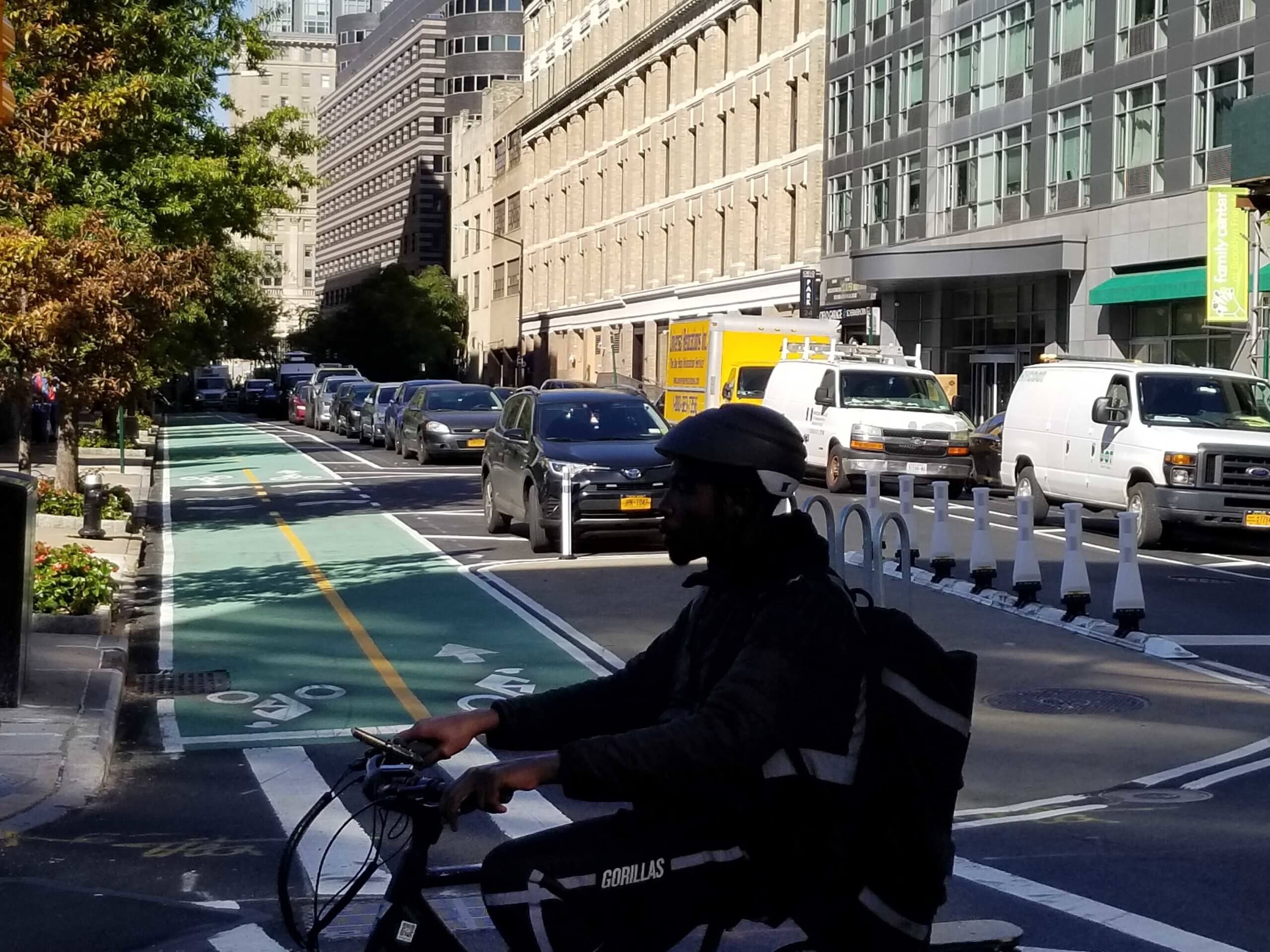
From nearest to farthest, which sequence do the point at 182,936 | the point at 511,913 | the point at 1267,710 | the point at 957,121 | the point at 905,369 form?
the point at 511,913, the point at 182,936, the point at 1267,710, the point at 905,369, the point at 957,121

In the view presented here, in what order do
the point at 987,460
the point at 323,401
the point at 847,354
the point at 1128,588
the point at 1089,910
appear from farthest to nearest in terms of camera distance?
the point at 323,401, the point at 847,354, the point at 987,460, the point at 1128,588, the point at 1089,910

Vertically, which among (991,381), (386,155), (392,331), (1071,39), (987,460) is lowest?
(987,460)

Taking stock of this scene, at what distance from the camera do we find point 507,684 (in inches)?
472

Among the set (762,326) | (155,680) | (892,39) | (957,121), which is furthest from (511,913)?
(892,39)

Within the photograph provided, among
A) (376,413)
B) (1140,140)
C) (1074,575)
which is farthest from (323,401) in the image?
(1074,575)

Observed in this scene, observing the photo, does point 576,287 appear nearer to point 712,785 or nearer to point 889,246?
point 889,246

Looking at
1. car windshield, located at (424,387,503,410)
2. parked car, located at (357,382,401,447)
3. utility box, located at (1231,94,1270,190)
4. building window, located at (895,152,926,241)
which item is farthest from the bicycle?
building window, located at (895,152,926,241)

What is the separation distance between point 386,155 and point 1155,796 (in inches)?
5581

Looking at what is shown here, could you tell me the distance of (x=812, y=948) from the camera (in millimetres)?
A: 3498

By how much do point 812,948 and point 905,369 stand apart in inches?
1128

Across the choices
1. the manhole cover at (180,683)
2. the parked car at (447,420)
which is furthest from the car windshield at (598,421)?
the parked car at (447,420)

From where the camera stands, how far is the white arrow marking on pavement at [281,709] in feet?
36.0

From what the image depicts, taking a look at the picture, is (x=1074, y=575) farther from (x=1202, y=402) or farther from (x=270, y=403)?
(x=270, y=403)

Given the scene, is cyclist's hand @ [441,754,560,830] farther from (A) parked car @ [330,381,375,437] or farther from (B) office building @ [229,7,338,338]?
(B) office building @ [229,7,338,338]
